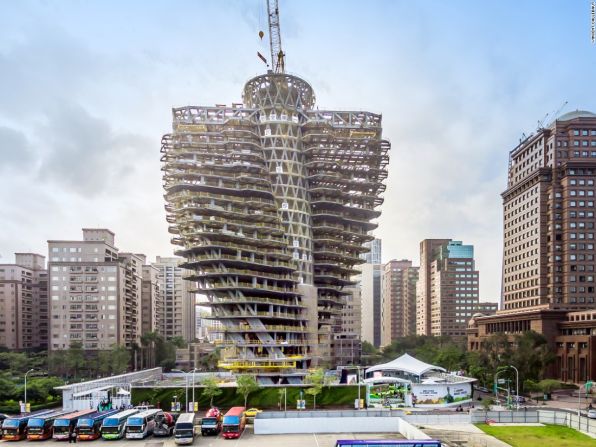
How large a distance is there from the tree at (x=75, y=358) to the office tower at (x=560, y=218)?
101965 millimetres

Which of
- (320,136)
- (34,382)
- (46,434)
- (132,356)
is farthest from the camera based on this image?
(132,356)

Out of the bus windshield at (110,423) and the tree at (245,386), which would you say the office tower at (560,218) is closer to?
the tree at (245,386)

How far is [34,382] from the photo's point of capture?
82938mm

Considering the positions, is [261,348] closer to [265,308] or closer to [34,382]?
[265,308]

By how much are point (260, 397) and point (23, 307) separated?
113040mm

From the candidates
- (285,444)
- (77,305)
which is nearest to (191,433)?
(285,444)

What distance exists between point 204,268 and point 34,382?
35.9 metres

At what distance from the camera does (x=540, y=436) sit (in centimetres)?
5466

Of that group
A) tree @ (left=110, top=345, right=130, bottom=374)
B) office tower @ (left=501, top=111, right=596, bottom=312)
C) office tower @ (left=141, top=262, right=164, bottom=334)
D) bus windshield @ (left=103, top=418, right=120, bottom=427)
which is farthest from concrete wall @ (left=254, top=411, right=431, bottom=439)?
office tower @ (left=141, top=262, right=164, bottom=334)

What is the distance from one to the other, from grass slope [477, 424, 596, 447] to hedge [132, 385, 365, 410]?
24.3 m

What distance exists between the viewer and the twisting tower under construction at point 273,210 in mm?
105438

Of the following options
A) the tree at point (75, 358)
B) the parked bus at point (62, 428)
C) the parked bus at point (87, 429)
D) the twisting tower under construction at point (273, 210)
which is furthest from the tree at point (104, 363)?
the parked bus at point (87, 429)

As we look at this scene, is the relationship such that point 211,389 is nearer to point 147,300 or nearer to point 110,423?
point 110,423

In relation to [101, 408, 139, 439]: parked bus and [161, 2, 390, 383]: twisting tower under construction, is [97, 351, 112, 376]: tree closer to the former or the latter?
[161, 2, 390, 383]: twisting tower under construction
